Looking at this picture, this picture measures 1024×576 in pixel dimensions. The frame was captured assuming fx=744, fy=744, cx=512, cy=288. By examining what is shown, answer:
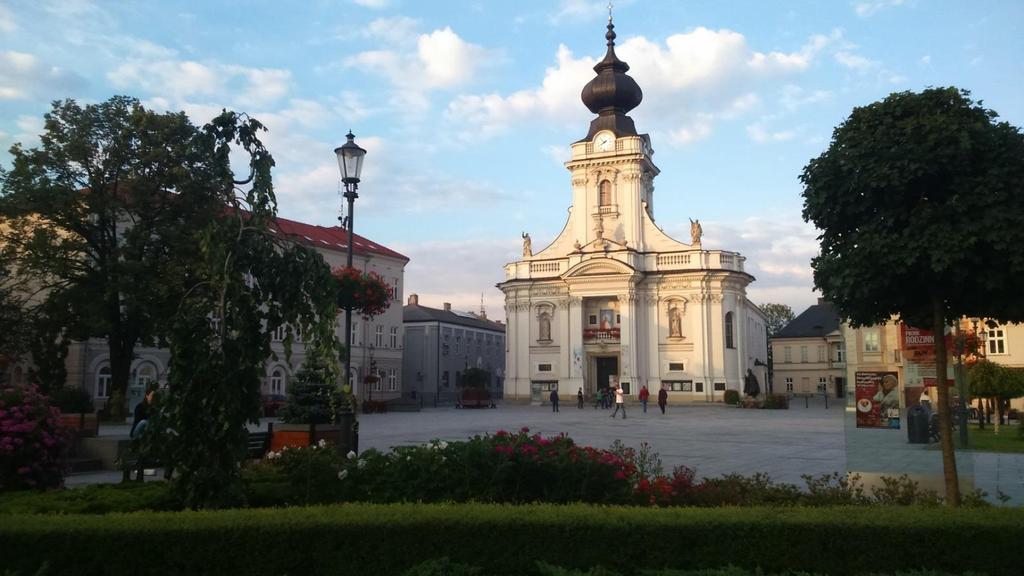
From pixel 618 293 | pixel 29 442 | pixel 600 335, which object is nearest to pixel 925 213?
pixel 29 442

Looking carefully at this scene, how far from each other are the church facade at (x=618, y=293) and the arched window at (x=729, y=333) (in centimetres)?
15

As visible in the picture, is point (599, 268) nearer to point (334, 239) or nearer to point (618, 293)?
point (618, 293)

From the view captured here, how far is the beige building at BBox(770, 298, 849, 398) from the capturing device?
82.2 meters

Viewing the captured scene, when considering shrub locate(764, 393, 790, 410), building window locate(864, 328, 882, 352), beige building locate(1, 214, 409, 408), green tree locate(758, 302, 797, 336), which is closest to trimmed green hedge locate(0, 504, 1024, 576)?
beige building locate(1, 214, 409, 408)

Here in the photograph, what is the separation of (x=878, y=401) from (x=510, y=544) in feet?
29.5

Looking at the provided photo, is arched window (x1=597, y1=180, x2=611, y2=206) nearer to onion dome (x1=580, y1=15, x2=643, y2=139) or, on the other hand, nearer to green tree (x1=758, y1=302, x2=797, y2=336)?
onion dome (x1=580, y1=15, x2=643, y2=139)

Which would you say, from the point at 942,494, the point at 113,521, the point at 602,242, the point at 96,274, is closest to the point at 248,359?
the point at 113,521

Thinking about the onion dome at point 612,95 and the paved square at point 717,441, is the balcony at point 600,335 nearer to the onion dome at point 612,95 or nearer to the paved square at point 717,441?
the onion dome at point 612,95

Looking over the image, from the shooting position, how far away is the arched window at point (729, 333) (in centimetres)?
6145

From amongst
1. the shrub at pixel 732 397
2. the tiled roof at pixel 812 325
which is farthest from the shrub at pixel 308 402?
the tiled roof at pixel 812 325

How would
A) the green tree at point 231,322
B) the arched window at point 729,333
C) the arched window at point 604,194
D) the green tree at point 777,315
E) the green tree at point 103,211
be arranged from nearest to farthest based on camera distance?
the green tree at point 231,322
the green tree at point 103,211
the arched window at point 729,333
the arched window at point 604,194
the green tree at point 777,315

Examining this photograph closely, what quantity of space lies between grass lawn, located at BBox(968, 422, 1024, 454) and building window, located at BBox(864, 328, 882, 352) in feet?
60.6

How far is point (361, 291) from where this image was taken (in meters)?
16.8

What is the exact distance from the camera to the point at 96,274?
32.9 meters
